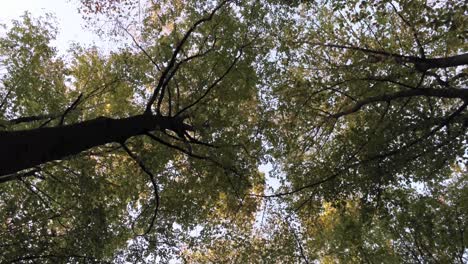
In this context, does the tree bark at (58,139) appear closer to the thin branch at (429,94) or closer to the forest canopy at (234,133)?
the forest canopy at (234,133)

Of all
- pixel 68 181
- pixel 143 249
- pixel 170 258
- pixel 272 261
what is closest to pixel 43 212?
pixel 68 181

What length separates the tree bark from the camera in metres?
4.83

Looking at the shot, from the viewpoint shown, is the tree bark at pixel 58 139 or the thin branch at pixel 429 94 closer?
the tree bark at pixel 58 139

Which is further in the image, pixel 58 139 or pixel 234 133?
pixel 234 133

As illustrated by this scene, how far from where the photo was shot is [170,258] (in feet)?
35.0

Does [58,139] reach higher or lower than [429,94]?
lower

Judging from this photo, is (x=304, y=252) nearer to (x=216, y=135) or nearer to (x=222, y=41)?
(x=216, y=135)

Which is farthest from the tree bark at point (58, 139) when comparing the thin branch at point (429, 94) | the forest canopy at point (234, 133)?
the thin branch at point (429, 94)

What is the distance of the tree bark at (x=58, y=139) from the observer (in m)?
4.83

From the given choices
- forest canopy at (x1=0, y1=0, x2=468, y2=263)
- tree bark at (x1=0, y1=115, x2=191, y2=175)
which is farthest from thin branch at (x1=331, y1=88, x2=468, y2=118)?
tree bark at (x1=0, y1=115, x2=191, y2=175)

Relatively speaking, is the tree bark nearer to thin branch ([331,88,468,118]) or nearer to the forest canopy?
the forest canopy

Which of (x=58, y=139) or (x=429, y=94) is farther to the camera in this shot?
(x=429, y=94)

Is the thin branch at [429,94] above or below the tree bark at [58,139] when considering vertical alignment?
above

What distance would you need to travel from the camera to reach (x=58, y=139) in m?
5.36
